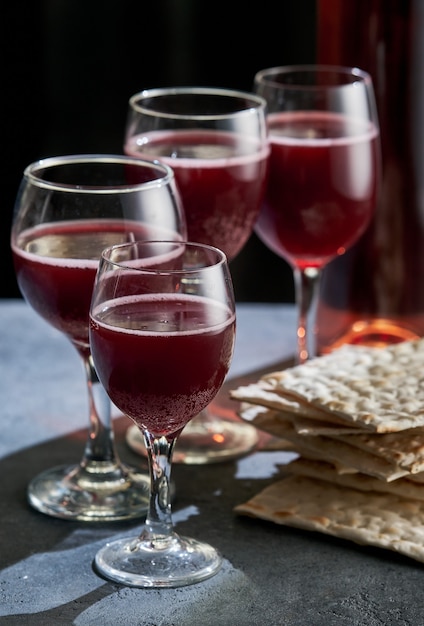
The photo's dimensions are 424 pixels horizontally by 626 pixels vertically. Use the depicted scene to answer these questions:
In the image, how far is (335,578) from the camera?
1.19 m

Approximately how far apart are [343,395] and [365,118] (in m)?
0.47

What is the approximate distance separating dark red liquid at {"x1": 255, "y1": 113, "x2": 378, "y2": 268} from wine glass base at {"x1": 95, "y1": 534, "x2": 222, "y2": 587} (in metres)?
0.53

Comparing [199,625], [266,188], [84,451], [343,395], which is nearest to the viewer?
[199,625]

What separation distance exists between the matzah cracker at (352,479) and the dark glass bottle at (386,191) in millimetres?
489

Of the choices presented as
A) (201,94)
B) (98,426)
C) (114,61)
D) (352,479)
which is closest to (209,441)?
(98,426)

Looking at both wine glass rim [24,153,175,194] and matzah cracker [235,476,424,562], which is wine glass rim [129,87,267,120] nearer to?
wine glass rim [24,153,175,194]

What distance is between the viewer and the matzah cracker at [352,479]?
4.18 feet

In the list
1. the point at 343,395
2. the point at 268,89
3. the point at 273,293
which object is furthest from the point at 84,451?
the point at 273,293

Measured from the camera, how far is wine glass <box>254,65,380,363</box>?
1600 millimetres

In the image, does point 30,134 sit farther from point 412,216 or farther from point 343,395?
point 343,395

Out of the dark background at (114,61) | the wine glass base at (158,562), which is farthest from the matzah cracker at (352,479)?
the dark background at (114,61)

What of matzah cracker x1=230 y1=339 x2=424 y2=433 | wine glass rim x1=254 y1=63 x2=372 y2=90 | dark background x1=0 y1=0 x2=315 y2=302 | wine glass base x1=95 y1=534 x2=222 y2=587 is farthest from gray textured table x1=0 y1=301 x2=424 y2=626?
dark background x1=0 y1=0 x2=315 y2=302

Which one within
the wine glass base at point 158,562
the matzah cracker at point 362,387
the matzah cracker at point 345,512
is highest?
the matzah cracker at point 362,387

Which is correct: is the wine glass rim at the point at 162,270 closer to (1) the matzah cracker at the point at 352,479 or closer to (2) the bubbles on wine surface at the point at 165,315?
(2) the bubbles on wine surface at the point at 165,315
